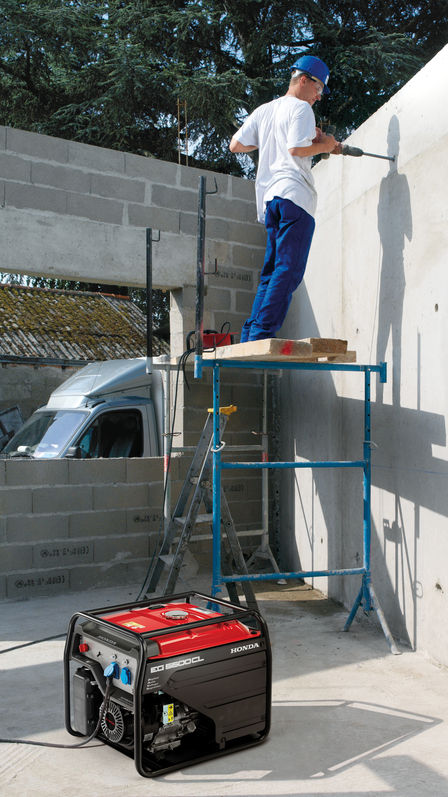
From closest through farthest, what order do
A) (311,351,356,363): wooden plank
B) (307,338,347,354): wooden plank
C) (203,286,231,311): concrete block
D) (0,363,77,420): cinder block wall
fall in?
(307,338,347,354): wooden plank → (311,351,356,363): wooden plank → (203,286,231,311): concrete block → (0,363,77,420): cinder block wall

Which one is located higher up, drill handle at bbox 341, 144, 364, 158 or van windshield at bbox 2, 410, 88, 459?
drill handle at bbox 341, 144, 364, 158

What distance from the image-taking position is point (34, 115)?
1722 centimetres

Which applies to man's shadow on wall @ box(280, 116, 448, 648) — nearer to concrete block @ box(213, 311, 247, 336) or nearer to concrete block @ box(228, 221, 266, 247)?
concrete block @ box(213, 311, 247, 336)

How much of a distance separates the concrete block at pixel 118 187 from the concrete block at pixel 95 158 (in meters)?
0.08

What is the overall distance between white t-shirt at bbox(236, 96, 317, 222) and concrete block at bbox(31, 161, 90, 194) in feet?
5.94

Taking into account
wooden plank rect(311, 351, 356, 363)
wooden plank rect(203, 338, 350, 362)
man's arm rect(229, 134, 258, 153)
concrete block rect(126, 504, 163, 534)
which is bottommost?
concrete block rect(126, 504, 163, 534)

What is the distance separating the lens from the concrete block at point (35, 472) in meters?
5.92

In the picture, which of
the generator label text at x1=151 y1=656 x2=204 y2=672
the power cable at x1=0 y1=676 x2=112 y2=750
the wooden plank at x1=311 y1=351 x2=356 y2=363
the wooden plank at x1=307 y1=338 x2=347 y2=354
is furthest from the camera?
the wooden plank at x1=311 y1=351 x2=356 y2=363

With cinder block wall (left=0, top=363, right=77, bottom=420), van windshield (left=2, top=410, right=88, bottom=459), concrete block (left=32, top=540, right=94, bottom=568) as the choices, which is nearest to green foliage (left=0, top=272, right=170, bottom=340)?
cinder block wall (left=0, top=363, right=77, bottom=420)

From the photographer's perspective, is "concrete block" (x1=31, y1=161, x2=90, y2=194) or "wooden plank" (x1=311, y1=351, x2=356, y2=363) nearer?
"wooden plank" (x1=311, y1=351, x2=356, y2=363)

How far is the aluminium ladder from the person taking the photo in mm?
5172

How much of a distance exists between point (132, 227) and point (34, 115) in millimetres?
12527

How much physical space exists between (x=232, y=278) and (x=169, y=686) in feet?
15.7

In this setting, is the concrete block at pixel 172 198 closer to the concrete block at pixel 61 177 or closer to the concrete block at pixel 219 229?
the concrete block at pixel 219 229
